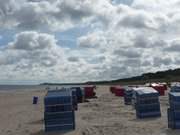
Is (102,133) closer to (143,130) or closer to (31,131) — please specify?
(143,130)

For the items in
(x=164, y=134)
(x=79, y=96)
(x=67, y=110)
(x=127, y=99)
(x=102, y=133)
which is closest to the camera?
(x=164, y=134)

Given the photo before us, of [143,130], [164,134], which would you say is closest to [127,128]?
[143,130]

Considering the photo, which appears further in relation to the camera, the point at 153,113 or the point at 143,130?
the point at 153,113

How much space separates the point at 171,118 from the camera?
527 inches

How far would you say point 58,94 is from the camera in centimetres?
1474

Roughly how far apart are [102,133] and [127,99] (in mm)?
12415

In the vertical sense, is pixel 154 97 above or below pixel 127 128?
above

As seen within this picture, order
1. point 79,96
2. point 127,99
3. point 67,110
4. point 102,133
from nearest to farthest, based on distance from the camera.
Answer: point 102,133 → point 67,110 → point 127,99 → point 79,96

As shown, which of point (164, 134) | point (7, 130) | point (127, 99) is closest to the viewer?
point (164, 134)

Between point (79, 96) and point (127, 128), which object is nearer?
point (127, 128)

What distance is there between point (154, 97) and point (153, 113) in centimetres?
70

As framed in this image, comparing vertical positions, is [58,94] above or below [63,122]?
above

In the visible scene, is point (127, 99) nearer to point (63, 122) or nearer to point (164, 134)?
Result: point (63, 122)

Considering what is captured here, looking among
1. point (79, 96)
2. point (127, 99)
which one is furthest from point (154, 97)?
point (79, 96)
